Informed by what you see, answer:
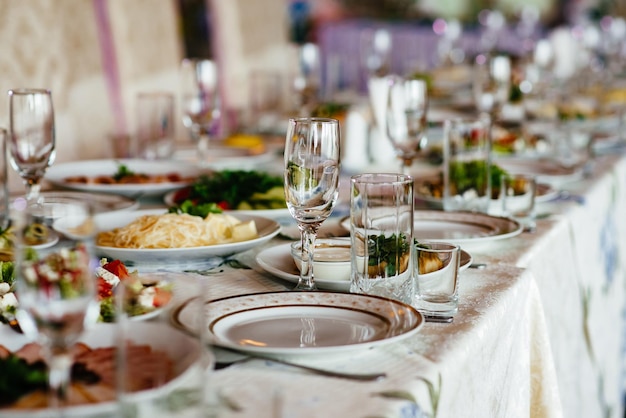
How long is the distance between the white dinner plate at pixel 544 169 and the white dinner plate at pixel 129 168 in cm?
86

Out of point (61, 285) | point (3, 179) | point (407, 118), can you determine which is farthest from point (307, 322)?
point (407, 118)

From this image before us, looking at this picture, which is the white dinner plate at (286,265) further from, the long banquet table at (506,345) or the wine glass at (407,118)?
the wine glass at (407,118)

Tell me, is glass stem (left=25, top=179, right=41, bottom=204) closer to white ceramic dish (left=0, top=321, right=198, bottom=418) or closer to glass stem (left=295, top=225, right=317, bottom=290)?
glass stem (left=295, top=225, right=317, bottom=290)

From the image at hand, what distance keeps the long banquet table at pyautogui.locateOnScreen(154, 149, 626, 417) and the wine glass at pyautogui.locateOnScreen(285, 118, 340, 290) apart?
0.15m

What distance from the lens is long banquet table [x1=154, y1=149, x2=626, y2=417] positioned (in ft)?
3.04

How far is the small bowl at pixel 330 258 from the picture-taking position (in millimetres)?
1308

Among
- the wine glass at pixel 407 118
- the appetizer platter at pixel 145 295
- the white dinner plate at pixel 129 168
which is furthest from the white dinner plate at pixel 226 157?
the appetizer platter at pixel 145 295

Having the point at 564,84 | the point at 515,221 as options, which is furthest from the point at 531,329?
the point at 564,84

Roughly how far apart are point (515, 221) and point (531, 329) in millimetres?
283

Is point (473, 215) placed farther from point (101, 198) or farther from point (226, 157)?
point (226, 157)

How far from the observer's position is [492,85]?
2.70 metres

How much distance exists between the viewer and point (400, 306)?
3.60 feet


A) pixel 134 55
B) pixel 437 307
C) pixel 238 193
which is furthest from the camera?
pixel 134 55

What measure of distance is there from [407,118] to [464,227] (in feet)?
1.03
